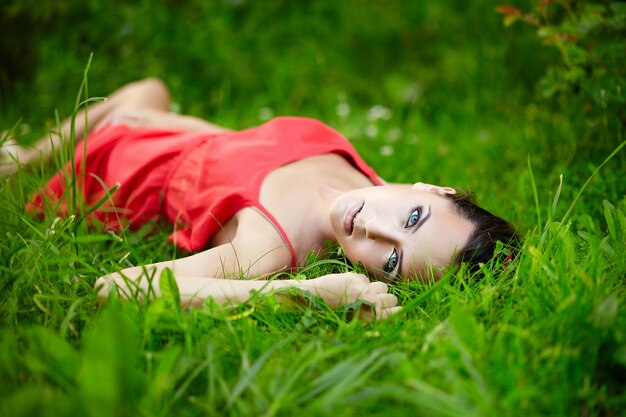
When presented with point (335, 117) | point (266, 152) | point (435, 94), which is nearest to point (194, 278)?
point (266, 152)

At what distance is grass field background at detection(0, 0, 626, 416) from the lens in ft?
4.70

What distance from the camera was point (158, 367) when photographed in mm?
1454

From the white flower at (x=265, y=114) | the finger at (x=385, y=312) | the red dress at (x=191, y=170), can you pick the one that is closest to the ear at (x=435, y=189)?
the red dress at (x=191, y=170)

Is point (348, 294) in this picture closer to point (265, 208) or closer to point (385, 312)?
point (385, 312)

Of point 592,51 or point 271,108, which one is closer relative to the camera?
point 592,51

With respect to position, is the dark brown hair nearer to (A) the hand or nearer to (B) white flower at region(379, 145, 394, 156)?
(A) the hand

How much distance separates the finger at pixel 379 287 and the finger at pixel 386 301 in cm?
4

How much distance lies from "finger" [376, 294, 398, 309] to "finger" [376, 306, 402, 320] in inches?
0.6

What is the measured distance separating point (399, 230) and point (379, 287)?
219 millimetres

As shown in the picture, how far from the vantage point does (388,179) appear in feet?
10.2

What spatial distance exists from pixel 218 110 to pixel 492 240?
2.48m

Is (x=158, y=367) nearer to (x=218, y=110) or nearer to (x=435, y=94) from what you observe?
(x=218, y=110)

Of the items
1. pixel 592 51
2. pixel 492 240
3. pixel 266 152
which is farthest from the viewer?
pixel 592 51

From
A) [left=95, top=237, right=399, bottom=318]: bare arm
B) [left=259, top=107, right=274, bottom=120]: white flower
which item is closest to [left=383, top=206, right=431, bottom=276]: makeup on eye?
[left=95, top=237, right=399, bottom=318]: bare arm
